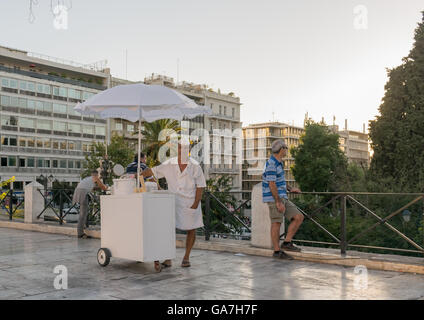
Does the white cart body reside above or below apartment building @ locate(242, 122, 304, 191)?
below

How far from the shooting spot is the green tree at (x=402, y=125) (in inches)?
1250

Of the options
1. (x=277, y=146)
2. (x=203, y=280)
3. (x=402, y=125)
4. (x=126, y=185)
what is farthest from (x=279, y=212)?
(x=402, y=125)

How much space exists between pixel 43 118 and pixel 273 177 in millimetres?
63514

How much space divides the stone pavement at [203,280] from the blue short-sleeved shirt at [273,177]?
40.9 inches

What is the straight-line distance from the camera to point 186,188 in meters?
6.93

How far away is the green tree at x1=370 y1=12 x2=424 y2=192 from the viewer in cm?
3175

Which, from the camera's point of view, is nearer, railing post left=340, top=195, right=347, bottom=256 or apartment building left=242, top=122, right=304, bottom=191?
railing post left=340, top=195, right=347, bottom=256

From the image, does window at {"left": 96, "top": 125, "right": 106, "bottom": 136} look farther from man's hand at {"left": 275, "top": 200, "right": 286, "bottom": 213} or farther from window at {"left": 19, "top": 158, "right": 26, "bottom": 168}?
man's hand at {"left": 275, "top": 200, "right": 286, "bottom": 213}

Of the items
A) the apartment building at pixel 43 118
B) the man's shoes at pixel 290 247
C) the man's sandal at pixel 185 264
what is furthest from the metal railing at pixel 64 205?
the apartment building at pixel 43 118

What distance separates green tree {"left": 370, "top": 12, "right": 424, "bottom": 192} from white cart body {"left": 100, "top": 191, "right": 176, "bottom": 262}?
2690 centimetres

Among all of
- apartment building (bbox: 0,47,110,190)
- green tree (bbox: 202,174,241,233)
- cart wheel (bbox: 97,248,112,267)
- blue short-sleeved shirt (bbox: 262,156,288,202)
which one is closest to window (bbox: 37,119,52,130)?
apartment building (bbox: 0,47,110,190)

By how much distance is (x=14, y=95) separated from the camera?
61594 mm
